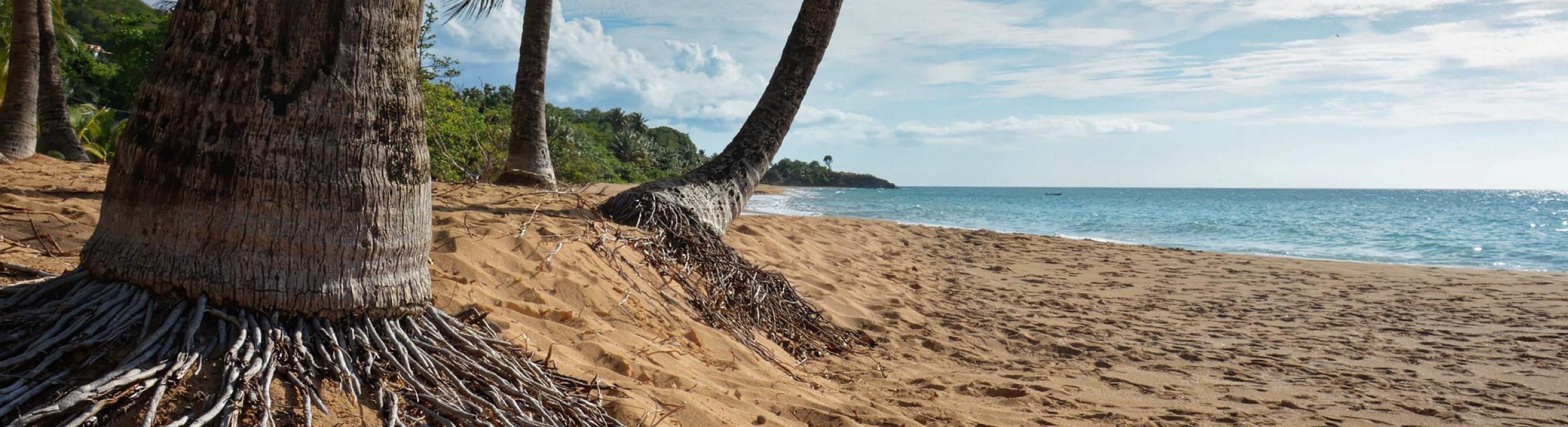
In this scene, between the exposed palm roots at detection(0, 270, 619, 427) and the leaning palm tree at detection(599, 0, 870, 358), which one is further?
the leaning palm tree at detection(599, 0, 870, 358)

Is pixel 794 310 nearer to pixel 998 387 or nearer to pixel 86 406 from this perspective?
pixel 998 387

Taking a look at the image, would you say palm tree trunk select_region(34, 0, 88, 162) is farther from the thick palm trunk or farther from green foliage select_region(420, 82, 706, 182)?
the thick palm trunk

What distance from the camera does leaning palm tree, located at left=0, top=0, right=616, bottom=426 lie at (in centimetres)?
A: 215

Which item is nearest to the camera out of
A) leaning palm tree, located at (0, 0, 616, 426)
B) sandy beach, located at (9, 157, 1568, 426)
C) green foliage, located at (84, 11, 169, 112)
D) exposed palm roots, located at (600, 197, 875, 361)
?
leaning palm tree, located at (0, 0, 616, 426)

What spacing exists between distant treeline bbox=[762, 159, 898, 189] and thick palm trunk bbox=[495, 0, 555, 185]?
72271 millimetres

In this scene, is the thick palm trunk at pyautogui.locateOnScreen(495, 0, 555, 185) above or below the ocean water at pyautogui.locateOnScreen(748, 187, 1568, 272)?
above

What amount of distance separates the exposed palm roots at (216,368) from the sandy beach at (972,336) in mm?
598

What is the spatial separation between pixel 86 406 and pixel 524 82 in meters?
6.96

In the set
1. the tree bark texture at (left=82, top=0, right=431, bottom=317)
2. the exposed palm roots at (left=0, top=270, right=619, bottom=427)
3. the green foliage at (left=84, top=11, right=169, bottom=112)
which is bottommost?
the exposed palm roots at (left=0, top=270, right=619, bottom=427)

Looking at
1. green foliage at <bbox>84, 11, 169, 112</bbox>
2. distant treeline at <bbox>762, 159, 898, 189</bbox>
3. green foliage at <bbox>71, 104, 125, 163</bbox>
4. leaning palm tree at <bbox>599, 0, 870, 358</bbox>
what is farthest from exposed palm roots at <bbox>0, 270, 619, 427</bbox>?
distant treeline at <bbox>762, 159, 898, 189</bbox>

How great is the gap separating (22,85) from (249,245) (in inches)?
377

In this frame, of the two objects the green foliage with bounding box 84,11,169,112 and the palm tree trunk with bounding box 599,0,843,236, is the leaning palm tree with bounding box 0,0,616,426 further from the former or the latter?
the green foliage with bounding box 84,11,169,112

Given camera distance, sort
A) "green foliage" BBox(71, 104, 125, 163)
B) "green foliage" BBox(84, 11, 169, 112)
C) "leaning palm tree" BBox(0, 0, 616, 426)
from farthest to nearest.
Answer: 1. "green foliage" BBox(84, 11, 169, 112)
2. "green foliage" BBox(71, 104, 125, 163)
3. "leaning palm tree" BBox(0, 0, 616, 426)

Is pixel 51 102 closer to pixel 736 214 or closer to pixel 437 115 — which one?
pixel 437 115
